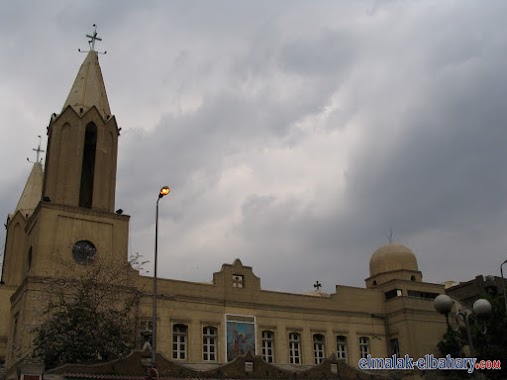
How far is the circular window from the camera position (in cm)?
3603

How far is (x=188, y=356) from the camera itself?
37500 mm

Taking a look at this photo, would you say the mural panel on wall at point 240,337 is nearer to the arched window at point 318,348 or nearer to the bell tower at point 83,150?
the arched window at point 318,348

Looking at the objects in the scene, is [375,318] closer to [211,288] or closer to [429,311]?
[429,311]

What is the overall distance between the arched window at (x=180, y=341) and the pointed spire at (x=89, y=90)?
1457cm

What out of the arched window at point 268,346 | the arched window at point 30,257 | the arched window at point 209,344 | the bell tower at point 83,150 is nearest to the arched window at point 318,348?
the arched window at point 268,346

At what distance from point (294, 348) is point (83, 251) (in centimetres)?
1530

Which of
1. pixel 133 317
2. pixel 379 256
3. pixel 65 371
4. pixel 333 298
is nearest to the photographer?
pixel 65 371

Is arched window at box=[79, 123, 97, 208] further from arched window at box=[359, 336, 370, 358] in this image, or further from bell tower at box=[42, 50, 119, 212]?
arched window at box=[359, 336, 370, 358]

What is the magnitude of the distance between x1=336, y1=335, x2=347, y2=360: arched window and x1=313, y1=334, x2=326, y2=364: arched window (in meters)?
1.16

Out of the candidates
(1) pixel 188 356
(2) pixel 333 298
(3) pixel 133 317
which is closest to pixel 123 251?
(3) pixel 133 317

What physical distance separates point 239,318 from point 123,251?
861 cm

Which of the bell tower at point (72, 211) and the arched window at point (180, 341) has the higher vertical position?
the bell tower at point (72, 211)

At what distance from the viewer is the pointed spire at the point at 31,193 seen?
165ft

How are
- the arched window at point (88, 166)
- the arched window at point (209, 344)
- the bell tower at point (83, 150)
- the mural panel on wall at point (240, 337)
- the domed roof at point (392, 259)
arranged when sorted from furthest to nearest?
the domed roof at point (392, 259) → the arched window at point (88, 166) → the mural panel on wall at point (240, 337) → the arched window at point (209, 344) → the bell tower at point (83, 150)
